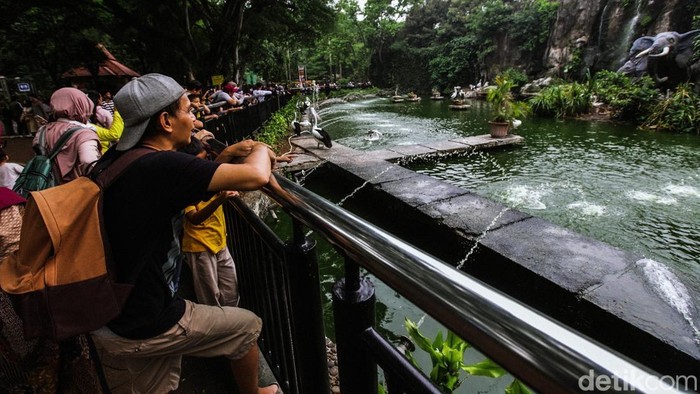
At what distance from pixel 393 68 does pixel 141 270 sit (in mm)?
38322

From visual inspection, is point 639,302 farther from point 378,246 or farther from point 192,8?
point 192,8

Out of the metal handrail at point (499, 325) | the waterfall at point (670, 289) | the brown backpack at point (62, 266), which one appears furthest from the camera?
the waterfall at point (670, 289)

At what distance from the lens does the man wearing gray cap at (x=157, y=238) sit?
117 centimetres

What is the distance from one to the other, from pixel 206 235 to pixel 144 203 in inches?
42.1

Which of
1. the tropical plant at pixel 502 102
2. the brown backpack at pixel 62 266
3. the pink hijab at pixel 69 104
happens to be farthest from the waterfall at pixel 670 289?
the tropical plant at pixel 502 102

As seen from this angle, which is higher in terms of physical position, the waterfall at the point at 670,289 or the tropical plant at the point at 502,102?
the tropical plant at the point at 502,102

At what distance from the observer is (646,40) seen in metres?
14.4

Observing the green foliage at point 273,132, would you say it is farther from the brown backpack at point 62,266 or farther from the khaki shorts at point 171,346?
the brown backpack at point 62,266

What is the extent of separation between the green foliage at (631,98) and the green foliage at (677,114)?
472 mm

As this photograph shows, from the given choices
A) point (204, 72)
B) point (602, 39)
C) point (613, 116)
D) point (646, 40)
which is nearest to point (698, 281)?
point (613, 116)

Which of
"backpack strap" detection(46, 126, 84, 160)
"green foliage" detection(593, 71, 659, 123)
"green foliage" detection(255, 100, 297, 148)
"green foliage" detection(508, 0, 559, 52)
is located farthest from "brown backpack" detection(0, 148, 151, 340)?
"green foliage" detection(508, 0, 559, 52)

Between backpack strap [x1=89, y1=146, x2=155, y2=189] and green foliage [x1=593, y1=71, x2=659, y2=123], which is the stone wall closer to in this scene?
green foliage [x1=593, y1=71, x2=659, y2=123]

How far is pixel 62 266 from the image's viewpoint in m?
1.08

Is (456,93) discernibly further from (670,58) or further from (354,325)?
(354,325)
